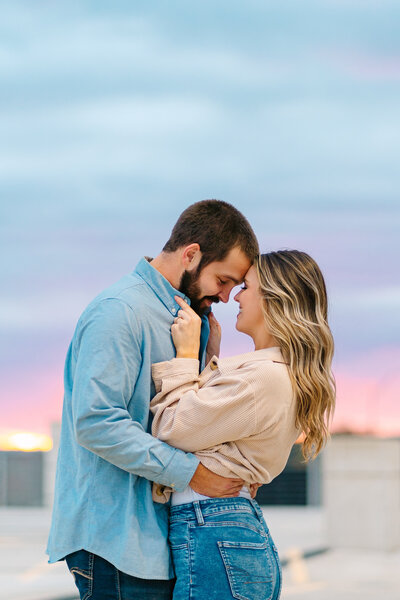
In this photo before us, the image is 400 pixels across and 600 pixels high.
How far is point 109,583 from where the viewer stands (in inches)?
135

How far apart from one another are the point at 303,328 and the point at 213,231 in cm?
54

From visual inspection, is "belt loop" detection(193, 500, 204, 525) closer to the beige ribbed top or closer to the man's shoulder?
the beige ribbed top

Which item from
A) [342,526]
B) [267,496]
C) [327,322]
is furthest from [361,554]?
[327,322]

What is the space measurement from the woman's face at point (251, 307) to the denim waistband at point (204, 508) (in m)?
0.69

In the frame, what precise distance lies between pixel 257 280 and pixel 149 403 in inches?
26.3

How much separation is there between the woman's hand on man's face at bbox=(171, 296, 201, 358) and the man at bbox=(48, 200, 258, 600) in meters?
0.04

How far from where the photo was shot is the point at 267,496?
22.5 meters

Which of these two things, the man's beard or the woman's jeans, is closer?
the woman's jeans

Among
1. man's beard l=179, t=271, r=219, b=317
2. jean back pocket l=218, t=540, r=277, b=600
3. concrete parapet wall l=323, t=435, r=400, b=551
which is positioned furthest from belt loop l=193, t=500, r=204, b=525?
concrete parapet wall l=323, t=435, r=400, b=551

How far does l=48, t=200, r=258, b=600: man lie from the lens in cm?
335

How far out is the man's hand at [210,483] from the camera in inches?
136

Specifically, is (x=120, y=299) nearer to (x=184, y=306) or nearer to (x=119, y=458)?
(x=184, y=306)

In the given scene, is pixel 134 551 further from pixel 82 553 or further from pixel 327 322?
pixel 327 322

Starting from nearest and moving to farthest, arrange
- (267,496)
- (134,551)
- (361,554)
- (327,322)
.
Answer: (134,551), (327,322), (361,554), (267,496)
